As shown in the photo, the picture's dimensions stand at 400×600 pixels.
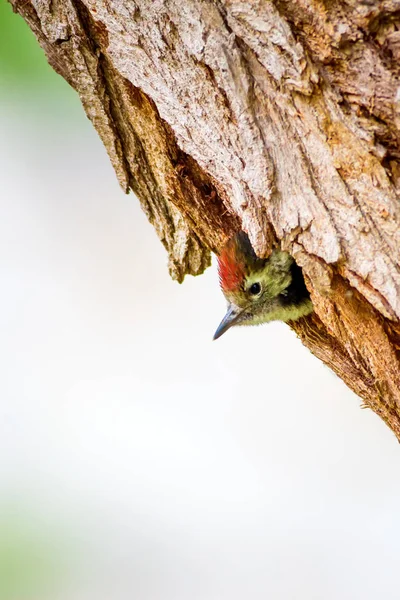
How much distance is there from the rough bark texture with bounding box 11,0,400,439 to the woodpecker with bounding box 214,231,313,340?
406 mm

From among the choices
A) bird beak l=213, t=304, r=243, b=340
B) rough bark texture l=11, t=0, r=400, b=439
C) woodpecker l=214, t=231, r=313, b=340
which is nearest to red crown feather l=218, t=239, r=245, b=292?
woodpecker l=214, t=231, r=313, b=340

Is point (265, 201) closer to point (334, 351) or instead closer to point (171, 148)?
point (171, 148)

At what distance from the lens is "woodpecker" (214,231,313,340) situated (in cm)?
338

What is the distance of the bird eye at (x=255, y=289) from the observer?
3.68 meters

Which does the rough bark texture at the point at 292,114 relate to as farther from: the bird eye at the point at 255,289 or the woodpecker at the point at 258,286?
the bird eye at the point at 255,289

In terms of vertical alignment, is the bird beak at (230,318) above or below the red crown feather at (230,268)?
below

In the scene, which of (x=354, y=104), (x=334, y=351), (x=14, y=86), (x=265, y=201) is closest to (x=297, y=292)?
(x=334, y=351)

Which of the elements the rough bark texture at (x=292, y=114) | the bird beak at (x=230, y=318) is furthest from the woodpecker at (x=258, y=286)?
the rough bark texture at (x=292, y=114)

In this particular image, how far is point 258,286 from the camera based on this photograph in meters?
3.68

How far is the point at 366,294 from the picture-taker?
98.0 inches

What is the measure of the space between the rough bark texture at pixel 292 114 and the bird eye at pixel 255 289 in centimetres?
72

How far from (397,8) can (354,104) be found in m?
0.33

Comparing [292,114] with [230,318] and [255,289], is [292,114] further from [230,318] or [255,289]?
[230,318]

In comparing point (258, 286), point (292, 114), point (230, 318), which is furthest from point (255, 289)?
point (292, 114)
